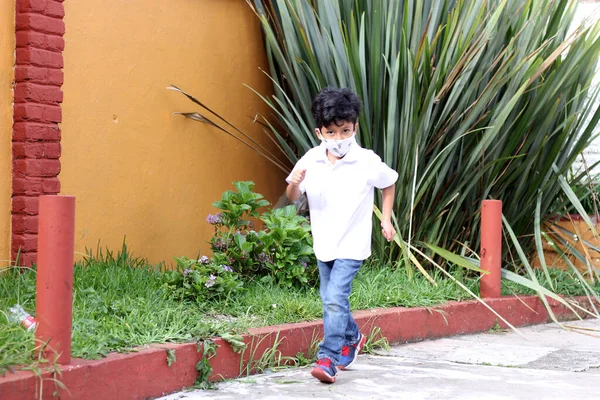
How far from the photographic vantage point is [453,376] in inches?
172

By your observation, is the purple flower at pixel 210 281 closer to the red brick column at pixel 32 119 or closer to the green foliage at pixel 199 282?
the green foliage at pixel 199 282

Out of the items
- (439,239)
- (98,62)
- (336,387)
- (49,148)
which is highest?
(98,62)

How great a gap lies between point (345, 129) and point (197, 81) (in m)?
2.64

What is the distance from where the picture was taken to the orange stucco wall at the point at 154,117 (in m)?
5.70

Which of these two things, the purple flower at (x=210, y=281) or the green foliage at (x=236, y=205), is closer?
the purple flower at (x=210, y=281)

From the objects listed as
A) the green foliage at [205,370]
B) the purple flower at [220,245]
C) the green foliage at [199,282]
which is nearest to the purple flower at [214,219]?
the purple flower at [220,245]

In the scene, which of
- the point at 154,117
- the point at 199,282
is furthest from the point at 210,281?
the point at 154,117

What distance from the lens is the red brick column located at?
521cm

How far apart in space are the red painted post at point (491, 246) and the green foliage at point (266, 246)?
1275mm

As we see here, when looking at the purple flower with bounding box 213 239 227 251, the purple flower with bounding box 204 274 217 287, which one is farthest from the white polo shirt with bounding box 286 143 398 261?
the purple flower with bounding box 213 239 227 251

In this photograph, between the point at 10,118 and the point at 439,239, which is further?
the point at 439,239

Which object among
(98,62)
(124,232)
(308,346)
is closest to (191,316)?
(308,346)

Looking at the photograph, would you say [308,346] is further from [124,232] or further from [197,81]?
[197,81]

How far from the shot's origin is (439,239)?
6.68 meters
